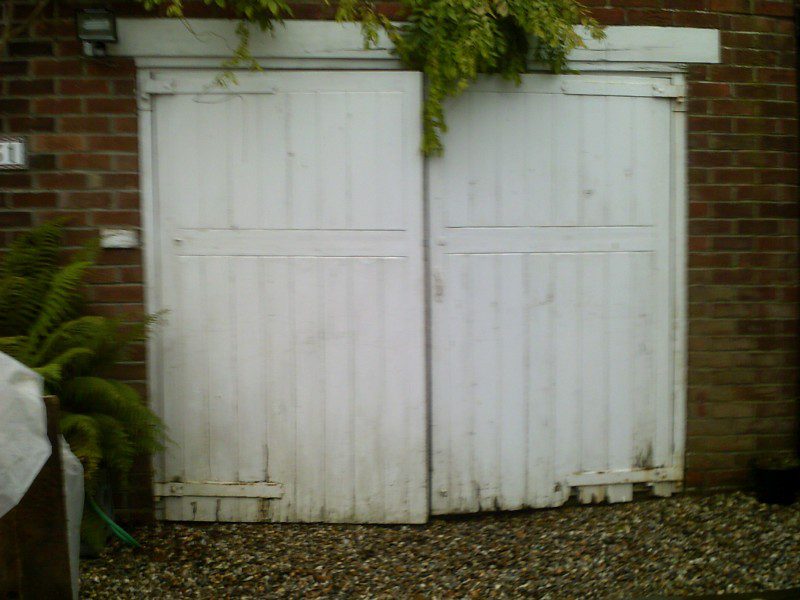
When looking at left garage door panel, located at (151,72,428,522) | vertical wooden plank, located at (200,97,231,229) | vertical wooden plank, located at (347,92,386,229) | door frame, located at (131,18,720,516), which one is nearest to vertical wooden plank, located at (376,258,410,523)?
left garage door panel, located at (151,72,428,522)

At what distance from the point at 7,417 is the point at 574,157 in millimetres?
2911

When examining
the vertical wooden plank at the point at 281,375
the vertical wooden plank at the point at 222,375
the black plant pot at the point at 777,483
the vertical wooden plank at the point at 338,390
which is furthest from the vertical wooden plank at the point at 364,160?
the black plant pot at the point at 777,483

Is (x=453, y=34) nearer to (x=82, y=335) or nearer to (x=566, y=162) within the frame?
(x=566, y=162)

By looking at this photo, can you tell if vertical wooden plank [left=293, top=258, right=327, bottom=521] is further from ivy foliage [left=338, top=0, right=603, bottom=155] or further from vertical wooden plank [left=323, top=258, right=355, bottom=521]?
ivy foliage [left=338, top=0, right=603, bottom=155]

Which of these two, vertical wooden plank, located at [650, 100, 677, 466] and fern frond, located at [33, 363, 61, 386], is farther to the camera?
vertical wooden plank, located at [650, 100, 677, 466]

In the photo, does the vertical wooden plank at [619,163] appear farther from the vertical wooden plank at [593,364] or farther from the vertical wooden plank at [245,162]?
the vertical wooden plank at [245,162]

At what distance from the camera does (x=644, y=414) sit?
13.7ft

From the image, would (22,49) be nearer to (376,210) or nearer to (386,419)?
(376,210)

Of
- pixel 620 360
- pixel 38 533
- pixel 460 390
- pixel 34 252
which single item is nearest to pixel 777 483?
pixel 620 360

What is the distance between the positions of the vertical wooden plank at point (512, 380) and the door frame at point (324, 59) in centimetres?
40

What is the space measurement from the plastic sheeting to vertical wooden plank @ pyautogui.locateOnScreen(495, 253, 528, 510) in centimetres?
208

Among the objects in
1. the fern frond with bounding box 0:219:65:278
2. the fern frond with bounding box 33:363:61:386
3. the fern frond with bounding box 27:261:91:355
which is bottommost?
the fern frond with bounding box 33:363:61:386

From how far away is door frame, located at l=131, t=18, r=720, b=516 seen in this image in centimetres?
383

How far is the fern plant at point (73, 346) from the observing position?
335cm
